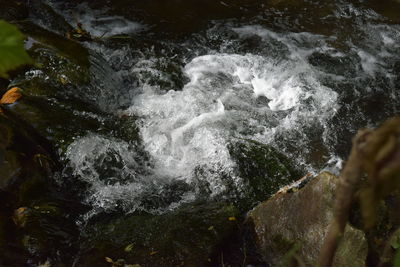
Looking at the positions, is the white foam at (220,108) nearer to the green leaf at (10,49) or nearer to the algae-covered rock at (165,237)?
the algae-covered rock at (165,237)

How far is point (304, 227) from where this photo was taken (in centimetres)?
319

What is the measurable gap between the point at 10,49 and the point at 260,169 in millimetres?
3466

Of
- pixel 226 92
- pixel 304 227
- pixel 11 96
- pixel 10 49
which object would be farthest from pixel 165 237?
pixel 226 92

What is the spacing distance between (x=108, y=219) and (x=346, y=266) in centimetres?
210

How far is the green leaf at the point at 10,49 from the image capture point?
964 millimetres

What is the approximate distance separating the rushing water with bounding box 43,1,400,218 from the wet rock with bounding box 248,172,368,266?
2.49 ft

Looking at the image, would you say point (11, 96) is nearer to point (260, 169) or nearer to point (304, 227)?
point (260, 169)

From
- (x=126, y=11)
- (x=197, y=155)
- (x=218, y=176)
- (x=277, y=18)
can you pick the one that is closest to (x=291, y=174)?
(x=218, y=176)

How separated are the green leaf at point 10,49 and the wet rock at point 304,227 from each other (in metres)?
2.42

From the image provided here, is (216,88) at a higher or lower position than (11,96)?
lower

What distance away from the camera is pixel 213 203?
3.75 metres

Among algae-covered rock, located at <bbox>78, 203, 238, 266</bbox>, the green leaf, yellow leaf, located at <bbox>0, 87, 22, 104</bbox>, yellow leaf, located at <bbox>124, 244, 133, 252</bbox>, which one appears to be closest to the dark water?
algae-covered rock, located at <bbox>78, 203, 238, 266</bbox>

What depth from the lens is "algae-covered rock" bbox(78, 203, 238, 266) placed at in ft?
10.4

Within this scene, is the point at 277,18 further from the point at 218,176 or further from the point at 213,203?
the point at 213,203
